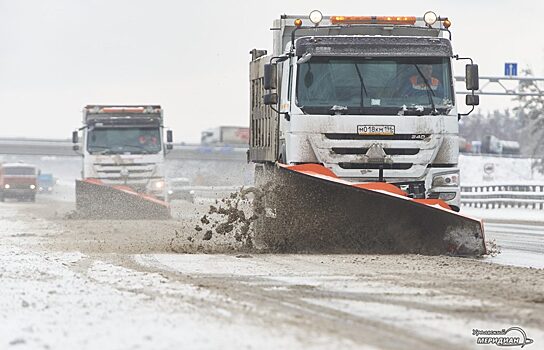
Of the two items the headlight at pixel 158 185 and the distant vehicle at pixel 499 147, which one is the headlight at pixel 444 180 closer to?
the headlight at pixel 158 185

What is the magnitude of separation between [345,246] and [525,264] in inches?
89.3

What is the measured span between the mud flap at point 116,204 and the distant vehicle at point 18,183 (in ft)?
115

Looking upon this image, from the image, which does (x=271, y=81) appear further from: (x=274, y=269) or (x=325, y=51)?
(x=274, y=269)

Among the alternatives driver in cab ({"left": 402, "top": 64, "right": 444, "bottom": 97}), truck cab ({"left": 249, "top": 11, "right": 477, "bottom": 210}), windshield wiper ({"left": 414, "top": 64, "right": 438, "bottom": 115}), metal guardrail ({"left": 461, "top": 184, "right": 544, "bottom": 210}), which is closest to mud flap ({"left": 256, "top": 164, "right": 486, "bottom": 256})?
truck cab ({"left": 249, "top": 11, "right": 477, "bottom": 210})

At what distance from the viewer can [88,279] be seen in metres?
10.5

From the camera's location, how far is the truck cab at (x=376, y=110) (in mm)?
14148

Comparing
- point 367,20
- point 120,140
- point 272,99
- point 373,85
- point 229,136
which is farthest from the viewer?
point 229,136

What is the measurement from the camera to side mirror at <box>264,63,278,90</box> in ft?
48.3

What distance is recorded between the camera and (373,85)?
46.9ft

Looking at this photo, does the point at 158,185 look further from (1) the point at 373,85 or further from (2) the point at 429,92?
(2) the point at 429,92

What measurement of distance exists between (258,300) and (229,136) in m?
88.0

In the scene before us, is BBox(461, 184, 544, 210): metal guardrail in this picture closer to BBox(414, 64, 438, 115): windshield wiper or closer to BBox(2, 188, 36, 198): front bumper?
BBox(414, 64, 438, 115): windshield wiper

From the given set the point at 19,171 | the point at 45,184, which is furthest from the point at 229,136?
the point at 19,171

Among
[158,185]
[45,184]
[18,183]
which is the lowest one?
[45,184]
